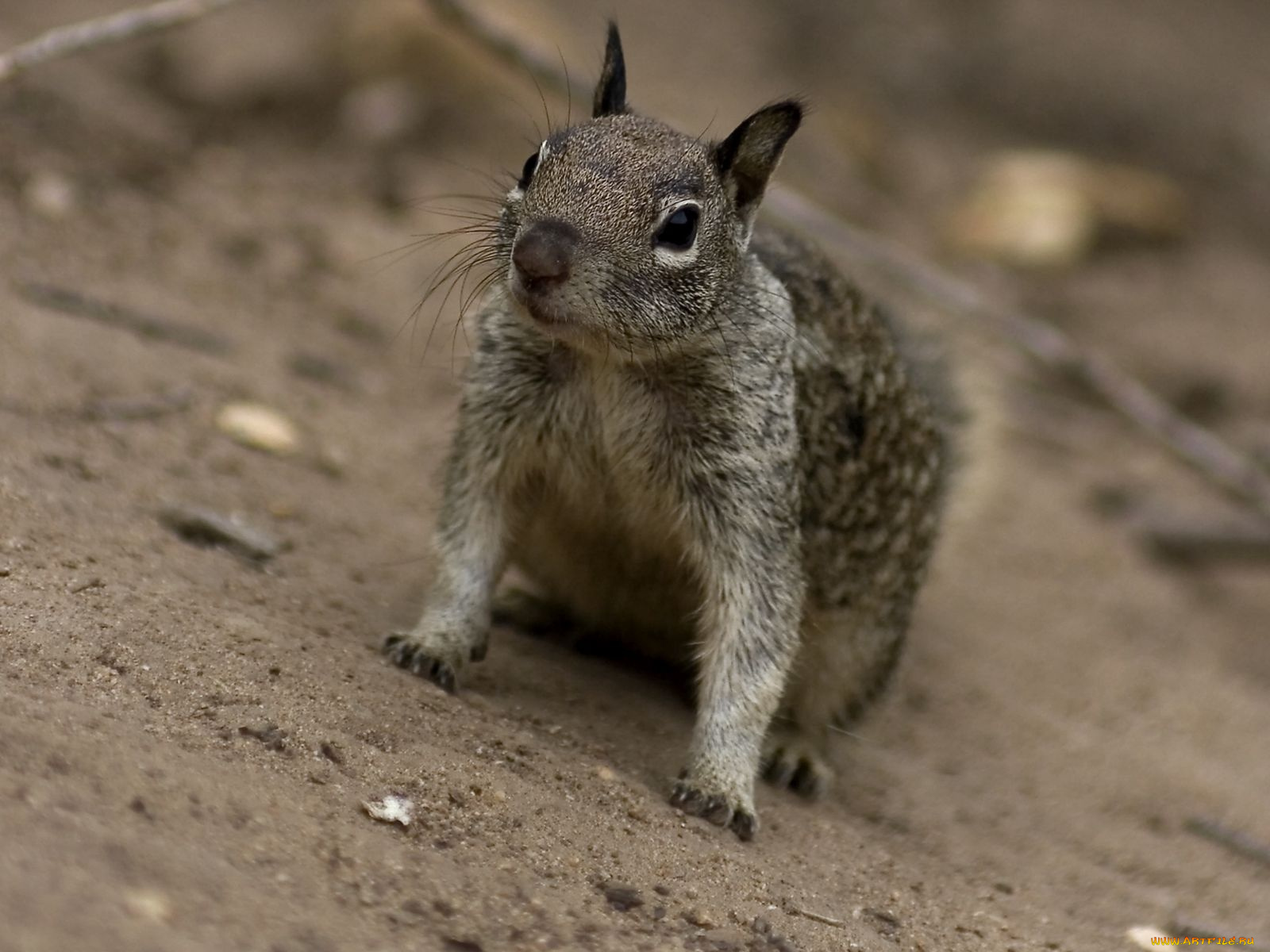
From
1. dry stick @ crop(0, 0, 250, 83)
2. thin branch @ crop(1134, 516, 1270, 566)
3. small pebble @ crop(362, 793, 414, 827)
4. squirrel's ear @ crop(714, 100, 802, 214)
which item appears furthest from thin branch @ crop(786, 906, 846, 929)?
thin branch @ crop(1134, 516, 1270, 566)

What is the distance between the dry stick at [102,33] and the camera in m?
5.62

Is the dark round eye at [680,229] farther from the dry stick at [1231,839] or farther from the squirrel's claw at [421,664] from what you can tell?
the dry stick at [1231,839]

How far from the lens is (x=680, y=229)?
440cm

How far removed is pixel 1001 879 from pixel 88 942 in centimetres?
321

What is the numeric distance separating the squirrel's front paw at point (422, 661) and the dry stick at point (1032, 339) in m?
3.39

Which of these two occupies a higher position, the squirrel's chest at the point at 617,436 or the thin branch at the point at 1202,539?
the thin branch at the point at 1202,539

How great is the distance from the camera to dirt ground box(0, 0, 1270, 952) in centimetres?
354

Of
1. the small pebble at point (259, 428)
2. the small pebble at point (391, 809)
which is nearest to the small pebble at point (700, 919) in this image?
the small pebble at point (391, 809)

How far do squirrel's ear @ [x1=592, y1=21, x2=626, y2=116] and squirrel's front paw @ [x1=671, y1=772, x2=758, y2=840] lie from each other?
2.18 m

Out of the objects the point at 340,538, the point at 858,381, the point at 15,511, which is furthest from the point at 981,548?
the point at 15,511

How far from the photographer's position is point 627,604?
5363 mm

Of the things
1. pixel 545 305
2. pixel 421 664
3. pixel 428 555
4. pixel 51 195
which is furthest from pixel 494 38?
pixel 421 664

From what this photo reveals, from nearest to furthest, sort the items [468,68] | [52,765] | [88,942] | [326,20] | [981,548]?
1. [88,942]
2. [52,765]
3. [981,548]
4. [468,68]
5. [326,20]

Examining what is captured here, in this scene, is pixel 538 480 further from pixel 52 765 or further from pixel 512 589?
pixel 52 765
